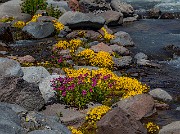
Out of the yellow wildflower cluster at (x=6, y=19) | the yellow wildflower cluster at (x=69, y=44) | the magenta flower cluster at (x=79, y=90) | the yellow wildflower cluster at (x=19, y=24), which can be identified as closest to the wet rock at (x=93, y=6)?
the yellow wildflower cluster at (x=6, y=19)

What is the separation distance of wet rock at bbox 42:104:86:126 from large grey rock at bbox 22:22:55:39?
12.9m

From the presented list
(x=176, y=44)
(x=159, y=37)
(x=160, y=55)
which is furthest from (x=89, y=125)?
(x=159, y=37)

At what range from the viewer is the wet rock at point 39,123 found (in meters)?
9.46

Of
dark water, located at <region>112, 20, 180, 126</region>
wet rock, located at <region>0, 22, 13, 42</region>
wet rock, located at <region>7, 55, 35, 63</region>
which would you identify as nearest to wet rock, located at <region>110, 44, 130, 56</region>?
dark water, located at <region>112, 20, 180, 126</region>

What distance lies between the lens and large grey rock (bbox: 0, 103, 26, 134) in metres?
8.41

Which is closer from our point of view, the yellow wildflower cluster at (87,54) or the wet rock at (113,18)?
the yellow wildflower cluster at (87,54)

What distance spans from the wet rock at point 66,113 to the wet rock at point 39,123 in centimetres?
311

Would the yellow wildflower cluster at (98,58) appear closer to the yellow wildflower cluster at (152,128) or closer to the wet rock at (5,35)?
the wet rock at (5,35)

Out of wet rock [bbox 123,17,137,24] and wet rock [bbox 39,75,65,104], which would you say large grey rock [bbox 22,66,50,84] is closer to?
wet rock [bbox 39,75,65,104]

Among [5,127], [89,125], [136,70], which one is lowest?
[136,70]

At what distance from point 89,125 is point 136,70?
792 cm

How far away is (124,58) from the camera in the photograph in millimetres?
21906

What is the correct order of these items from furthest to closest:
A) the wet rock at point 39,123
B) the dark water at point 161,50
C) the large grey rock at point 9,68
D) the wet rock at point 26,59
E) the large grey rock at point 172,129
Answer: the wet rock at point 26,59
the dark water at point 161,50
the large grey rock at point 9,68
the large grey rock at point 172,129
the wet rock at point 39,123

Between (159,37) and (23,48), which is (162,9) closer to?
(159,37)
